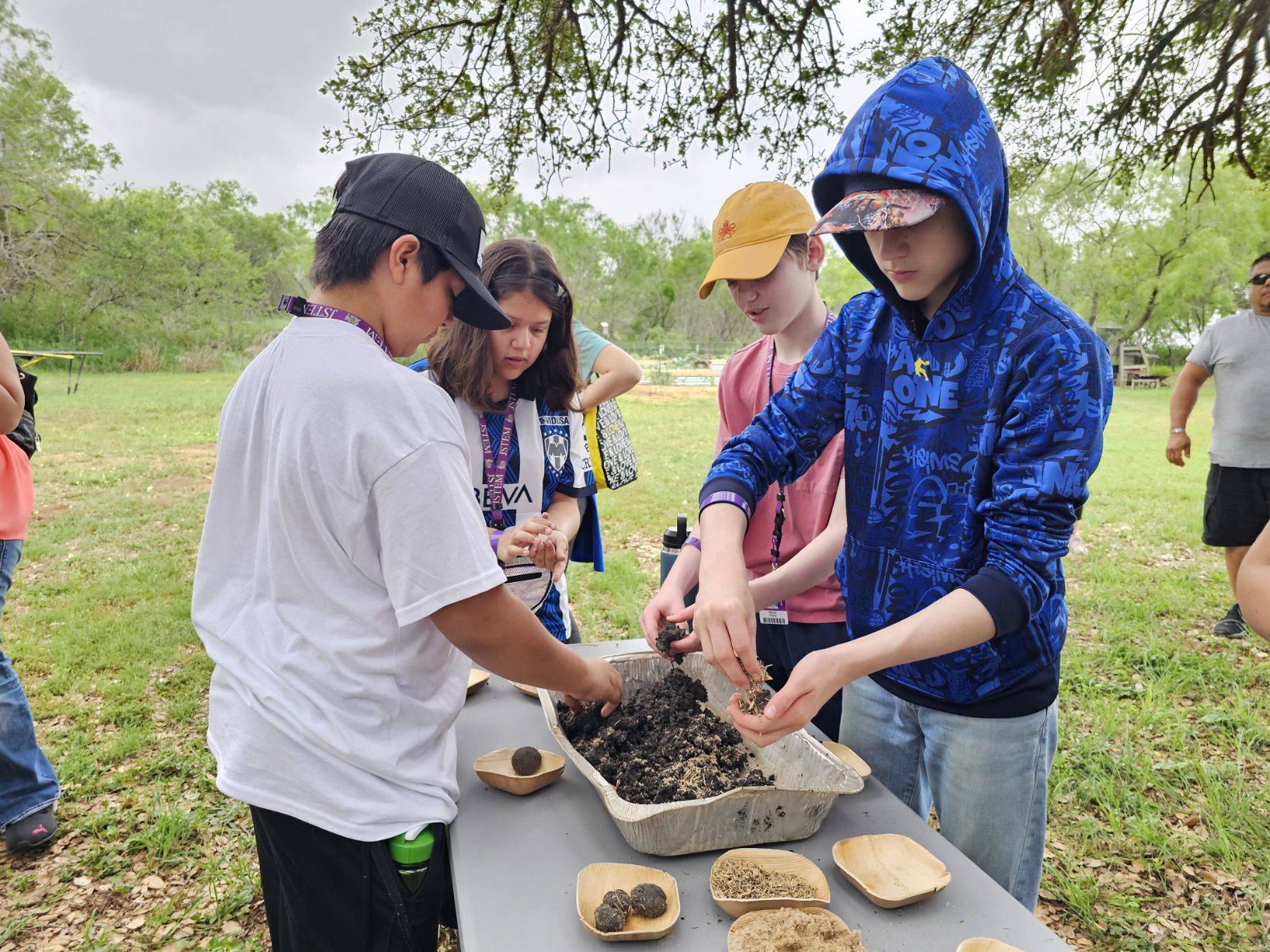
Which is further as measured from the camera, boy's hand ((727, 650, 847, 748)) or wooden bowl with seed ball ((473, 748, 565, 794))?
wooden bowl with seed ball ((473, 748, 565, 794))

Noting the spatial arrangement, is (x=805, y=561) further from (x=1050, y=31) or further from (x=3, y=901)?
(x=1050, y=31)

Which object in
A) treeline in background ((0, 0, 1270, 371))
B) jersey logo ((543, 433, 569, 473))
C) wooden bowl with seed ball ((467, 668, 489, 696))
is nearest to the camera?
wooden bowl with seed ball ((467, 668, 489, 696))

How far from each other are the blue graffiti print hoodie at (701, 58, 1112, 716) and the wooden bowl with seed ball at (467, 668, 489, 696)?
2.71 feet

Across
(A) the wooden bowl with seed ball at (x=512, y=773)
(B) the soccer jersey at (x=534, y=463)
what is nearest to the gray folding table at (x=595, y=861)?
(A) the wooden bowl with seed ball at (x=512, y=773)

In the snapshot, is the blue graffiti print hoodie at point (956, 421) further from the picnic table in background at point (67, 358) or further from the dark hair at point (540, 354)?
the picnic table in background at point (67, 358)

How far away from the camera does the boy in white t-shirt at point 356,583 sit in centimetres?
116

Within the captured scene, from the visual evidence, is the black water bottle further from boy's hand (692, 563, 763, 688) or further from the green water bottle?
the green water bottle

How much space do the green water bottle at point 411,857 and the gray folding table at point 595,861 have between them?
5 centimetres

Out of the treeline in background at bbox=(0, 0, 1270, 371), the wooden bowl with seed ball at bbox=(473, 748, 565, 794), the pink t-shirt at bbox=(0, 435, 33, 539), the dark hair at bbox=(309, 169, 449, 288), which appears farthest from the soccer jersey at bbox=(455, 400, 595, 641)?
the treeline in background at bbox=(0, 0, 1270, 371)

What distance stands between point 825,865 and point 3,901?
290 cm

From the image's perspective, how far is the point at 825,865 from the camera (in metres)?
1.28

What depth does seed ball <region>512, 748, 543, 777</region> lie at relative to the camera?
1496mm

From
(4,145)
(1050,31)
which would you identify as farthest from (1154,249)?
(4,145)

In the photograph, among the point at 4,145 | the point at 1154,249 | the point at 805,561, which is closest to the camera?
the point at 805,561
